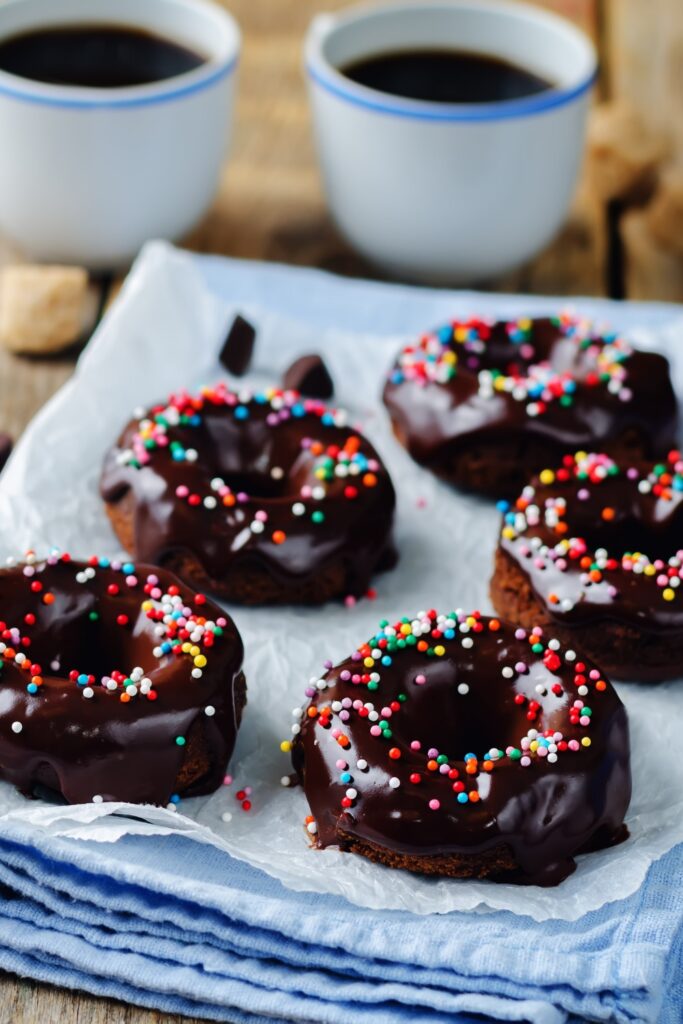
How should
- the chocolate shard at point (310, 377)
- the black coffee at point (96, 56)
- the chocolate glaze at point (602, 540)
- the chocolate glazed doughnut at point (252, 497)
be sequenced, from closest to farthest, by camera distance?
the chocolate glaze at point (602, 540), the chocolate glazed doughnut at point (252, 497), the chocolate shard at point (310, 377), the black coffee at point (96, 56)

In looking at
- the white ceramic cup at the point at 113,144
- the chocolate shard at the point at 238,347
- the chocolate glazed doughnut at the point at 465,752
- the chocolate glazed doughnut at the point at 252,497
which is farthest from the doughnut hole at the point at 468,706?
the white ceramic cup at the point at 113,144

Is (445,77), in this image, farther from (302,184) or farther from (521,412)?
(521,412)

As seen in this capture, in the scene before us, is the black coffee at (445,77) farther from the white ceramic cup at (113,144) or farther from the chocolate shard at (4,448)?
the chocolate shard at (4,448)

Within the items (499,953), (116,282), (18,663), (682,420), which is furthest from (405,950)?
(116,282)

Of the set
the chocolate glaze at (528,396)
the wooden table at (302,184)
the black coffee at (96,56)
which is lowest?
the wooden table at (302,184)

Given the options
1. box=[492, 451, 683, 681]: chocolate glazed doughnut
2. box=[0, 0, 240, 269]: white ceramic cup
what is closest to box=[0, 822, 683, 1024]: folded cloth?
box=[492, 451, 683, 681]: chocolate glazed doughnut
